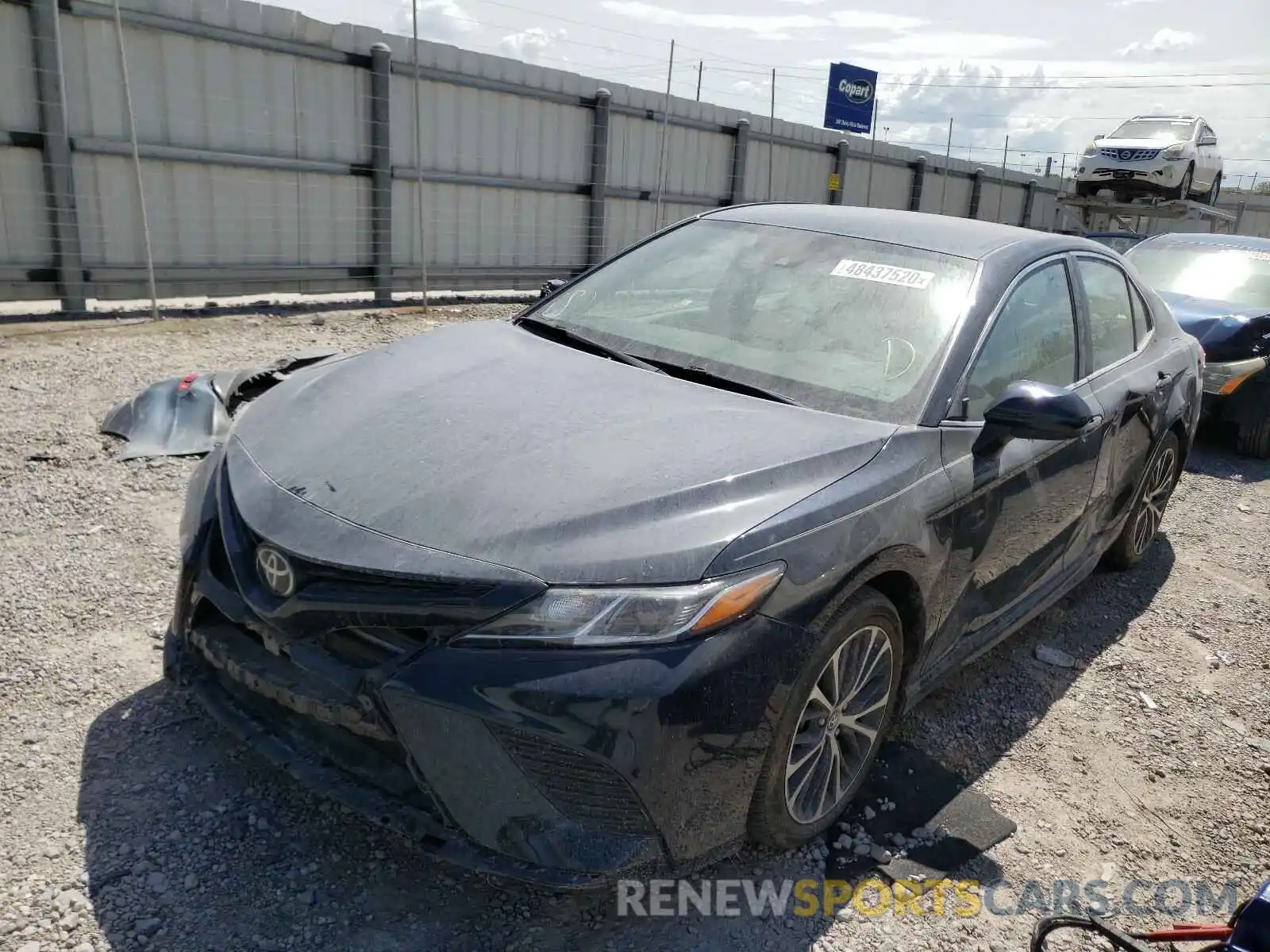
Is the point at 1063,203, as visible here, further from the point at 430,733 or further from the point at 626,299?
the point at 430,733

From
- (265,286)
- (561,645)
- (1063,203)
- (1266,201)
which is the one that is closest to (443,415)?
(561,645)

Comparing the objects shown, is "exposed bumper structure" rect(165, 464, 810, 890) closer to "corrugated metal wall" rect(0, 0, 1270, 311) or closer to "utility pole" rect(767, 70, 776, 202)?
"corrugated metal wall" rect(0, 0, 1270, 311)

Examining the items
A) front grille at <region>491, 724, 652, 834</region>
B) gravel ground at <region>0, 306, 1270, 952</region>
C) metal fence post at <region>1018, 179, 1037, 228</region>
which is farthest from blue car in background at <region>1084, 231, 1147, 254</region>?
metal fence post at <region>1018, 179, 1037, 228</region>

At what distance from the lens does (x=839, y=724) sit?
2.56 metres

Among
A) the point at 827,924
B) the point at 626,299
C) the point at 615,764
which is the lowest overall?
the point at 827,924

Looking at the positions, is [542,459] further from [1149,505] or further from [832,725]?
[1149,505]

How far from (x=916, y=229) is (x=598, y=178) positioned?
9771mm

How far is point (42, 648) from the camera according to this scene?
3.13 m

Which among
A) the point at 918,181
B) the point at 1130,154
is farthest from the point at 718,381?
the point at 918,181

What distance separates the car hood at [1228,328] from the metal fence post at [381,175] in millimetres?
7302

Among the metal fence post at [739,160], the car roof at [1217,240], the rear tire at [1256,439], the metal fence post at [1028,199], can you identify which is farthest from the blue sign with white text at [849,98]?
the rear tire at [1256,439]

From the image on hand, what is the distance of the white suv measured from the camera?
695 inches

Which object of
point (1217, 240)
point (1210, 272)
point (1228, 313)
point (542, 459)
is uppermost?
point (1217, 240)

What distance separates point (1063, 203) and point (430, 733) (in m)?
20.4
